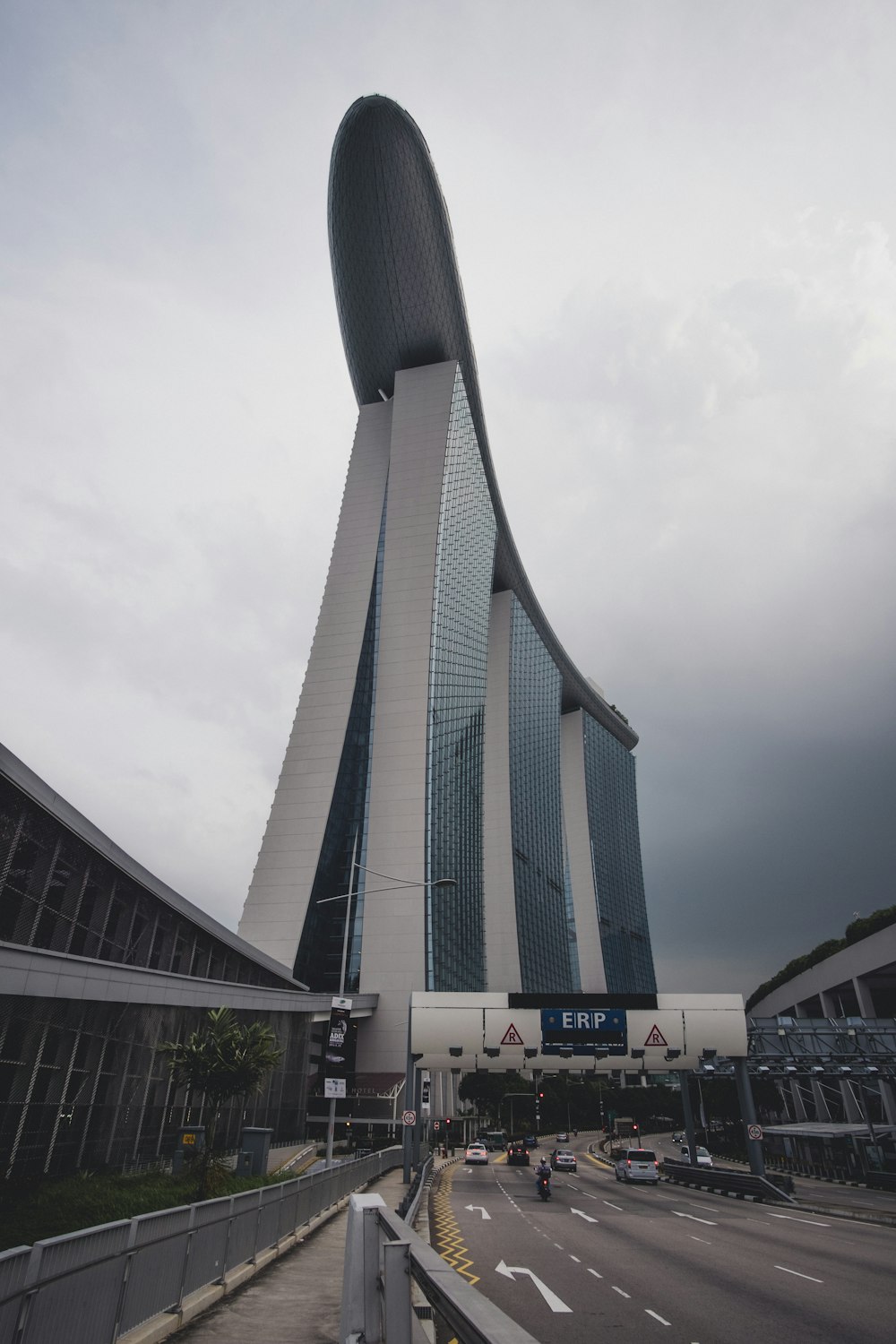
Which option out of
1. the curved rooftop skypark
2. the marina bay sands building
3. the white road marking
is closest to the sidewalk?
the white road marking

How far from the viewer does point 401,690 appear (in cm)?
8838

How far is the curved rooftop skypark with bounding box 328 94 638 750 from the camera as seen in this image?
93.1m

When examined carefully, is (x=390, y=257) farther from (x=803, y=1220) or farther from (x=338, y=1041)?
(x=803, y=1220)

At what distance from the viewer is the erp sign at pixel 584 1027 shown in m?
44.7

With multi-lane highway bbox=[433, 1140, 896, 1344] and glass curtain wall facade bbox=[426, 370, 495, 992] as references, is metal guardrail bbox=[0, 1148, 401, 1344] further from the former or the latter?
glass curtain wall facade bbox=[426, 370, 495, 992]

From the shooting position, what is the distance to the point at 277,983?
62.3 metres

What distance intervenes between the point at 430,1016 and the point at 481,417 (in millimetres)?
89207

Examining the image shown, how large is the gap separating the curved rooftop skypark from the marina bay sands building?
21 centimetres

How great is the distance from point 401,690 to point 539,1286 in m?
73.0

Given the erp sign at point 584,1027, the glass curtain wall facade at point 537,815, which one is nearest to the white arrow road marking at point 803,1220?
the erp sign at point 584,1027

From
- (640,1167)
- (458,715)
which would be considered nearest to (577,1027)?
(640,1167)

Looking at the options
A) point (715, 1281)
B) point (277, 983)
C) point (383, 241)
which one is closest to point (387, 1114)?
point (277, 983)

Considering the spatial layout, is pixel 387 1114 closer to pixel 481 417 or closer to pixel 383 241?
pixel 481 417

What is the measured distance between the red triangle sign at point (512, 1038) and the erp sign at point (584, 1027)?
129 centimetres
